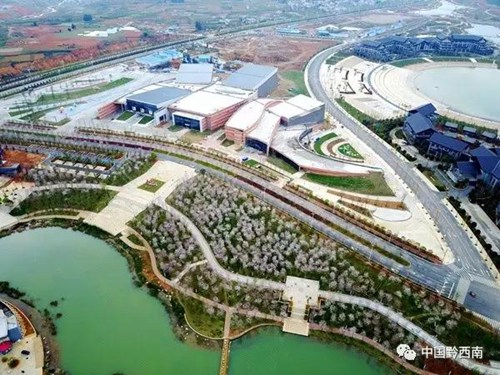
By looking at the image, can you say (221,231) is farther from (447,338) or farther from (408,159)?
(408,159)

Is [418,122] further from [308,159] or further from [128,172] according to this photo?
[128,172]

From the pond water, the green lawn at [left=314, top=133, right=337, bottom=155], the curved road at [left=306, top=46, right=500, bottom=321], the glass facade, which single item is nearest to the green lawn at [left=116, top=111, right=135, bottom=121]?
the glass facade

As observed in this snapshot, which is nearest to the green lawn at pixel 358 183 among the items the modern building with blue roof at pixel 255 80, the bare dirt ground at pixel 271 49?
the modern building with blue roof at pixel 255 80

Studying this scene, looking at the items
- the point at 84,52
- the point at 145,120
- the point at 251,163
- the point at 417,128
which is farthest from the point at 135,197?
the point at 84,52

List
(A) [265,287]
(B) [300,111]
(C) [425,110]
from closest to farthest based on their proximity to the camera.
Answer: (A) [265,287] → (B) [300,111] → (C) [425,110]

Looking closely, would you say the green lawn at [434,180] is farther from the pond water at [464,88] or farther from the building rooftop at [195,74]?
the building rooftop at [195,74]

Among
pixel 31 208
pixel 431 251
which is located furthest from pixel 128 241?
pixel 431 251

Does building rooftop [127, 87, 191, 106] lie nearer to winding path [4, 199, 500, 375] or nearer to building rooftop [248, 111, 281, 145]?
building rooftop [248, 111, 281, 145]
